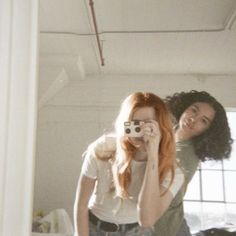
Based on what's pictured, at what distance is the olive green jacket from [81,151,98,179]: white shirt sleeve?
0.19m

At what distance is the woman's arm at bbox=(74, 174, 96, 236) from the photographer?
2.25 ft

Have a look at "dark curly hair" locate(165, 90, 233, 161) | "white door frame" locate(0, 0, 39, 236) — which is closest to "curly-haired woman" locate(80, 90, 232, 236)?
"dark curly hair" locate(165, 90, 233, 161)

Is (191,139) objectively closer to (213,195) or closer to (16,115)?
(213,195)

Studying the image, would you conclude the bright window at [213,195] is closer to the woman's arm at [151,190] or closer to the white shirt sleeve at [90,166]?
the woman's arm at [151,190]

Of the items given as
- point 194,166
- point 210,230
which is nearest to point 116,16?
point 194,166

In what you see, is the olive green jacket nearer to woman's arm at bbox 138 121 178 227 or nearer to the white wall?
woman's arm at bbox 138 121 178 227

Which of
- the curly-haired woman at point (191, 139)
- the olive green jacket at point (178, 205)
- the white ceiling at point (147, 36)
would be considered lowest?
the olive green jacket at point (178, 205)

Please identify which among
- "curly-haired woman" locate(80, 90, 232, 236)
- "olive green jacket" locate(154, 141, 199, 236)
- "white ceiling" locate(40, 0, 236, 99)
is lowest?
"olive green jacket" locate(154, 141, 199, 236)

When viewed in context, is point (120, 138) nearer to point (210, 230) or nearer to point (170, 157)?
point (170, 157)

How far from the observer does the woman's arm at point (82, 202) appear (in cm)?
69

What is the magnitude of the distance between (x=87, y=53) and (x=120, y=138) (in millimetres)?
250

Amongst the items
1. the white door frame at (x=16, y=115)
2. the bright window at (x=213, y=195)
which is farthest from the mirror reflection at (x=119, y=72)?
the white door frame at (x=16, y=115)

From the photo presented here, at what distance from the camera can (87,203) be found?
69 cm

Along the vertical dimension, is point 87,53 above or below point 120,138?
above
